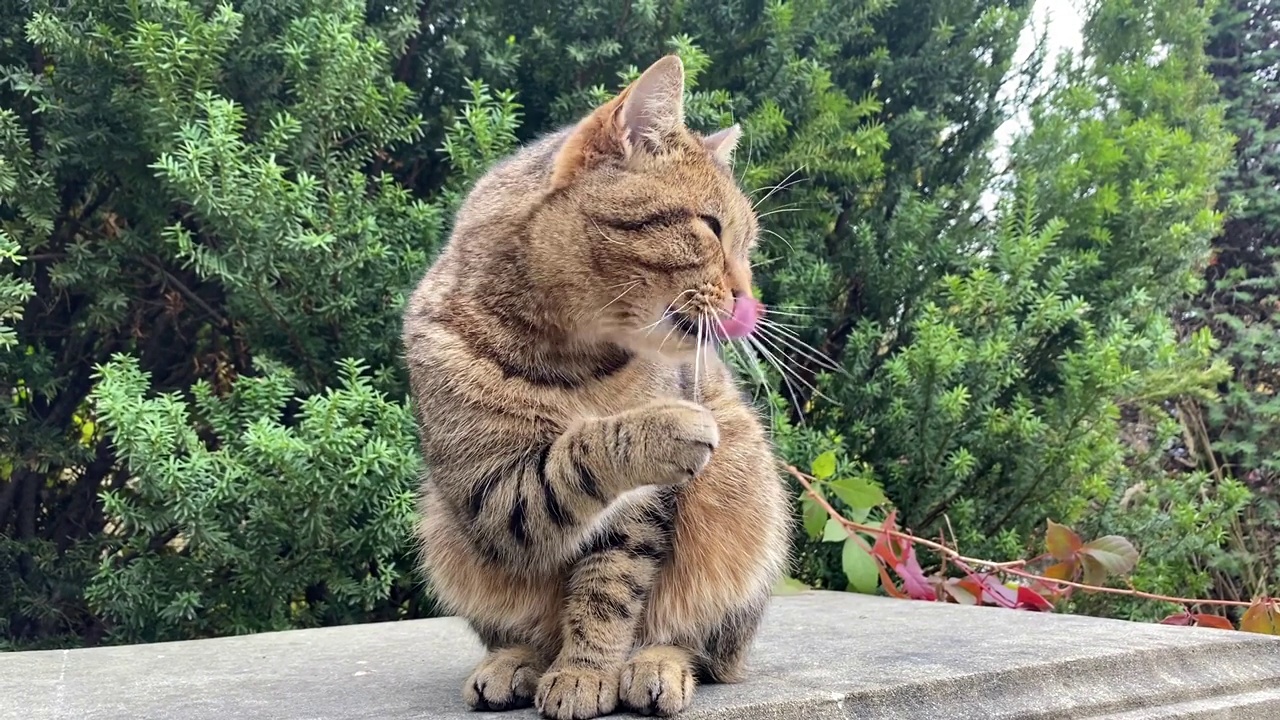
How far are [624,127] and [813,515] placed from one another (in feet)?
4.04

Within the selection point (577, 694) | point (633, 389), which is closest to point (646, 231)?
point (633, 389)

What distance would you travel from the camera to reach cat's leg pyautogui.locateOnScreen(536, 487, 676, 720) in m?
1.06

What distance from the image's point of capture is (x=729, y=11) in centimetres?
230

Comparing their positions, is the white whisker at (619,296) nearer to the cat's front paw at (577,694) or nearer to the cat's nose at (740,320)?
the cat's nose at (740,320)

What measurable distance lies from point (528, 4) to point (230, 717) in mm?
1720

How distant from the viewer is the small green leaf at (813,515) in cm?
217

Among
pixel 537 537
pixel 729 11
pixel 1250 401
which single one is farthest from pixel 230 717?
A: pixel 1250 401

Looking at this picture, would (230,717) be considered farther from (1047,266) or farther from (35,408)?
(1047,266)

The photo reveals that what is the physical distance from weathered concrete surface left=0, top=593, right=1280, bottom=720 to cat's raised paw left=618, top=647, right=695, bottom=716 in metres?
0.03

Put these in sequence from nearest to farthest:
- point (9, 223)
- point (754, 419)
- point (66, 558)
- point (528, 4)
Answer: point (754, 419) < point (9, 223) < point (66, 558) < point (528, 4)

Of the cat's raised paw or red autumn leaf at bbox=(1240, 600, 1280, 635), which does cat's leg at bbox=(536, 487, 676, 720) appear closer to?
the cat's raised paw

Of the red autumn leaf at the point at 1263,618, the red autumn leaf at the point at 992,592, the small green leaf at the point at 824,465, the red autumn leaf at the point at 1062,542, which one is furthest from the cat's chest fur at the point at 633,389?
the red autumn leaf at the point at 1263,618

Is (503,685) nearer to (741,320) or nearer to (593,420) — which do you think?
(593,420)

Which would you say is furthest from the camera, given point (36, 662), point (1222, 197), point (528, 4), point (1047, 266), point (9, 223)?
point (1222, 197)
